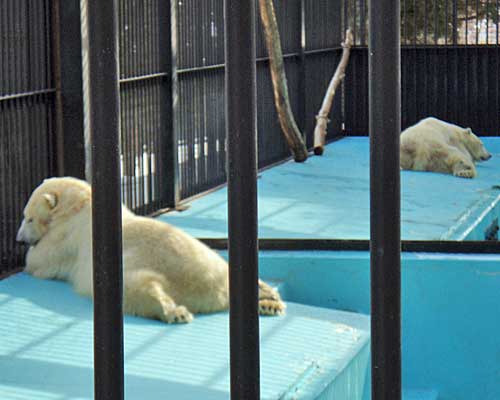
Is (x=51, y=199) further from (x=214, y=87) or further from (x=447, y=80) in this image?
(x=447, y=80)

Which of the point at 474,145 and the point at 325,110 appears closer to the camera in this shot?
the point at 474,145

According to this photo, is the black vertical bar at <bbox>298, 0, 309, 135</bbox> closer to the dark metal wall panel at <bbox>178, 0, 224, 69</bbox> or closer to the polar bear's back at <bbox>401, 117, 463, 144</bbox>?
the polar bear's back at <bbox>401, 117, 463, 144</bbox>

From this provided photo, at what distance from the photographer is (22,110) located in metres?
7.15

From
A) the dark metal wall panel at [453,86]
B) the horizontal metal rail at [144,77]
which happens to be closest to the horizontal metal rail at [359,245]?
the horizontal metal rail at [144,77]

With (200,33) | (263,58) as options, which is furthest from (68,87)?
(263,58)

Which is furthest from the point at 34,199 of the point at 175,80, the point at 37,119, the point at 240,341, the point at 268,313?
the point at 240,341

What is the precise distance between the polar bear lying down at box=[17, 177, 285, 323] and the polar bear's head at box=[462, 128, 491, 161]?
6030 millimetres

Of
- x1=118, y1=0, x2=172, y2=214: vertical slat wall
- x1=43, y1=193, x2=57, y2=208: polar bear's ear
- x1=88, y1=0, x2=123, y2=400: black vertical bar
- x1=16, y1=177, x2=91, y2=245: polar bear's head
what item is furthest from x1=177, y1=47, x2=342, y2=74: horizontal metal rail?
x1=88, y1=0, x2=123, y2=400: black vertical bar

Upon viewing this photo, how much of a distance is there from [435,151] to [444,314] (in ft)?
14.1

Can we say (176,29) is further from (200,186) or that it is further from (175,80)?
(200,186)

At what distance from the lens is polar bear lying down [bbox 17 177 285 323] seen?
5.88 m

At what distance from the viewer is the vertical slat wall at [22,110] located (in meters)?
6.91

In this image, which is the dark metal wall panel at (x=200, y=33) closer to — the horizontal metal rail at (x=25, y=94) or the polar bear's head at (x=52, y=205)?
the horizontal metal rail at (x=25, y=94)

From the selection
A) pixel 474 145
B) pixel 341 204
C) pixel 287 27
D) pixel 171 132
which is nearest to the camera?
pixel 171 132
